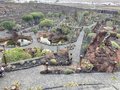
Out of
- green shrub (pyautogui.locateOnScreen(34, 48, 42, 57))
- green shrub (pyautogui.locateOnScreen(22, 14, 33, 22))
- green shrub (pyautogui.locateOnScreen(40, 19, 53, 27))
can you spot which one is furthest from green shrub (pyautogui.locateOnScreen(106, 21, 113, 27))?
green shrub (pyautogui.locateOnScreen(34, 48, 42, 57))

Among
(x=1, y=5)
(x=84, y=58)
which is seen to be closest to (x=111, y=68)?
(x=84, y=58)

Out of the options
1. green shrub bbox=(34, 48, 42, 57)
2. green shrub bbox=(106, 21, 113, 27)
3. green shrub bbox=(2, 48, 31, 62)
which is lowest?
green shrub bbox=(34, 48, 42, 57)

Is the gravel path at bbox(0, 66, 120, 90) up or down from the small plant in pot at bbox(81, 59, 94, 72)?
down

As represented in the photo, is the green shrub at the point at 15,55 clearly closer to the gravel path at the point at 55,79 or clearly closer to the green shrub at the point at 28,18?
the gravel path at the point at 55,79

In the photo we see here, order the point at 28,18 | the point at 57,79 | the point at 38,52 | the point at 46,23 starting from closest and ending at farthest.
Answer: the point at 57,79, the point at 38,52, the point at 46,23, the point at 28,18

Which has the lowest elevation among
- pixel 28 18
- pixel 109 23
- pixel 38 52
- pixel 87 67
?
pixel 38 52

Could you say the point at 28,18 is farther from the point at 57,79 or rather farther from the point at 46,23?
the point at 57,79

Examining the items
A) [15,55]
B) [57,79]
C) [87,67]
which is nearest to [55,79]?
[57,79]

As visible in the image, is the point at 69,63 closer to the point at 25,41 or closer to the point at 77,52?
the point at 77,52

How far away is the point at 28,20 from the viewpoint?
60.8 m

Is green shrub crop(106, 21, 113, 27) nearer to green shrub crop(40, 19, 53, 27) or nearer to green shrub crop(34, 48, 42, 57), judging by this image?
green shrub crop(40, 19, 53, 27)

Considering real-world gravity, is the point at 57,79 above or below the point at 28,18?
below

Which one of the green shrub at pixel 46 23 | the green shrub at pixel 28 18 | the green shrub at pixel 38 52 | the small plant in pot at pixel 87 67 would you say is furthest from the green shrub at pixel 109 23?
the small plant in pot at pixel 87 67

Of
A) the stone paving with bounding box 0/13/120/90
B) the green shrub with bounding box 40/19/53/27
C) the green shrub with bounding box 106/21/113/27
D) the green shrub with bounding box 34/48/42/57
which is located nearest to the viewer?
the stone paving with bounding box 0/13/120/90
